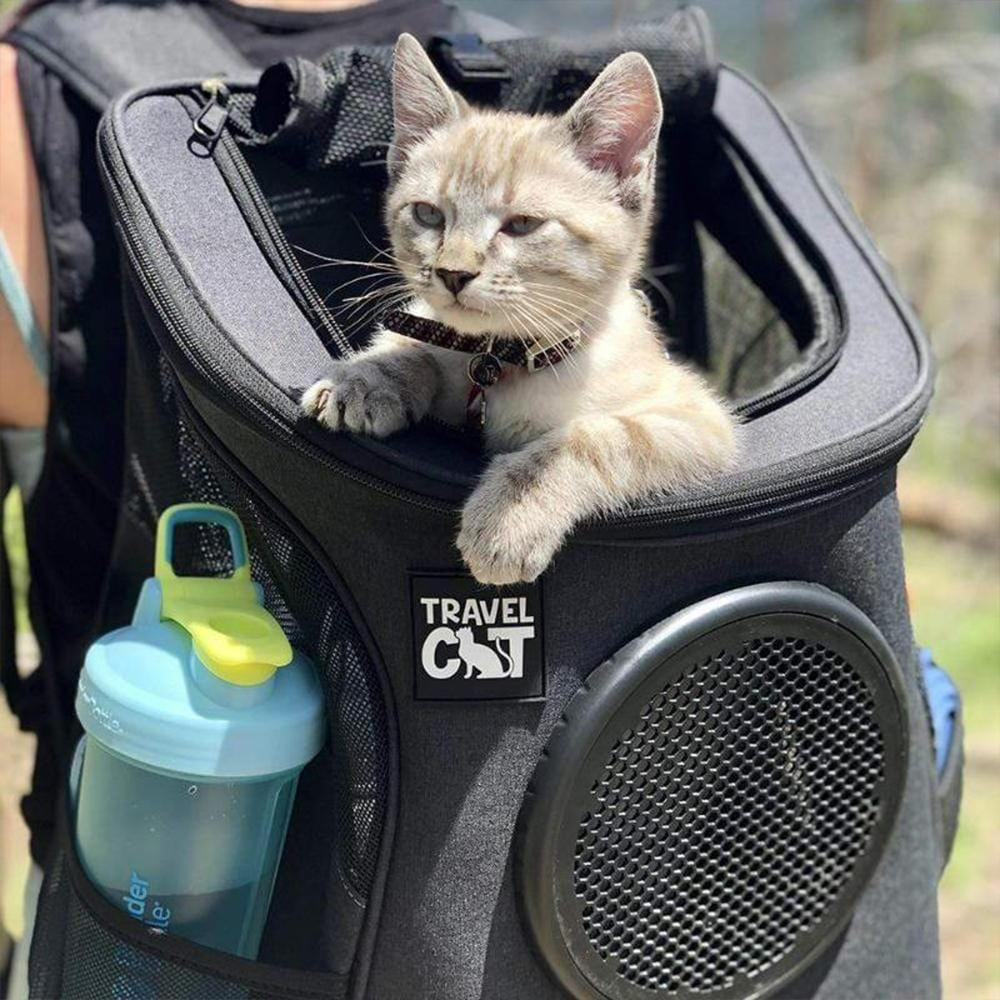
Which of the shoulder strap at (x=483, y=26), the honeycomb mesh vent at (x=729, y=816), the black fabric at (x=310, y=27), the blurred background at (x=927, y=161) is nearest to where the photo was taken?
the honeycomb mesh vent at (x=729, y=816)

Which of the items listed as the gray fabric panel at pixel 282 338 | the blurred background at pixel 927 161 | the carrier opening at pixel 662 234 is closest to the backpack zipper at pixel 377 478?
the gray fabric panel at pixel 282 338

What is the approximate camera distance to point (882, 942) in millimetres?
1400

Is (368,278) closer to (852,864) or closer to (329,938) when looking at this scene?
(329,938)

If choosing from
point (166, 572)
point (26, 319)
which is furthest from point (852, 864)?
point (26, 319)

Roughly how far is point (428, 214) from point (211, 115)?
23 cm

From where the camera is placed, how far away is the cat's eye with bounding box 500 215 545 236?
50.3 inches

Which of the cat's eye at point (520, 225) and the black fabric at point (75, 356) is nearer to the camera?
the cat's eye at point (520, 225)

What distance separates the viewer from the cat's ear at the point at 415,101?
4.33 ft

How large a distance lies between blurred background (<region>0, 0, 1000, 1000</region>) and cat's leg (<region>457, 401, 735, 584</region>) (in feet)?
7.92

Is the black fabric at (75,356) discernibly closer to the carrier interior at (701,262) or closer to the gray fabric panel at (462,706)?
→ the carrier interior at (701,262)

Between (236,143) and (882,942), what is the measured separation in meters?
1.07

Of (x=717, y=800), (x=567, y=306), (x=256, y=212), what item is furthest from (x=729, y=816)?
(x=256, y=212)

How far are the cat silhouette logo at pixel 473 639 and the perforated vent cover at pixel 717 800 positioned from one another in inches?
2.5

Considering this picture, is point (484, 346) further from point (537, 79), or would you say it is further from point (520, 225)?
point (537, 79)
